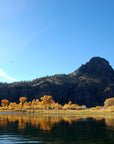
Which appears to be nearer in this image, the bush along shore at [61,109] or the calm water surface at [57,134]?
the calm water surface at [57,134]

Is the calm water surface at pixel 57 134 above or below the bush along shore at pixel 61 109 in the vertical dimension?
below

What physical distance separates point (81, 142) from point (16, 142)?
9717 millimetres

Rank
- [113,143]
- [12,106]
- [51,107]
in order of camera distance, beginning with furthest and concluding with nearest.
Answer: [12,106], [51,107], [113,143]

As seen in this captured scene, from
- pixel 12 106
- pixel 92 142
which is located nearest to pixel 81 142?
pixel 92 142

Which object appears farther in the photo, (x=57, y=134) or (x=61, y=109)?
(x=61, y=109)

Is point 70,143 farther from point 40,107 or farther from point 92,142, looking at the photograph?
point 40,107

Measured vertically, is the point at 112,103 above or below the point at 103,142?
above

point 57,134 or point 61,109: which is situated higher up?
point 61,109

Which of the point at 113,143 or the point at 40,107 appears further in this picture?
the point at 40,107

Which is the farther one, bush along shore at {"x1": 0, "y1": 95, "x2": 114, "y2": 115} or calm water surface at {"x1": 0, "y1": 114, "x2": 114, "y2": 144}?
bush along shore at {"x1": 0, "y1": 95, "x2": 114, "y2": 115}

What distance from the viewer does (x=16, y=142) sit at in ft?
91.6

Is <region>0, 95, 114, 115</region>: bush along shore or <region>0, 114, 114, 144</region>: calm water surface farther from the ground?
<region>0, 95, 114, 115</region>: bush along shore

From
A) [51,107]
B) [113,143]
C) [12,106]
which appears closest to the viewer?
[113,143]

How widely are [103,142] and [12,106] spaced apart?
169 metres
